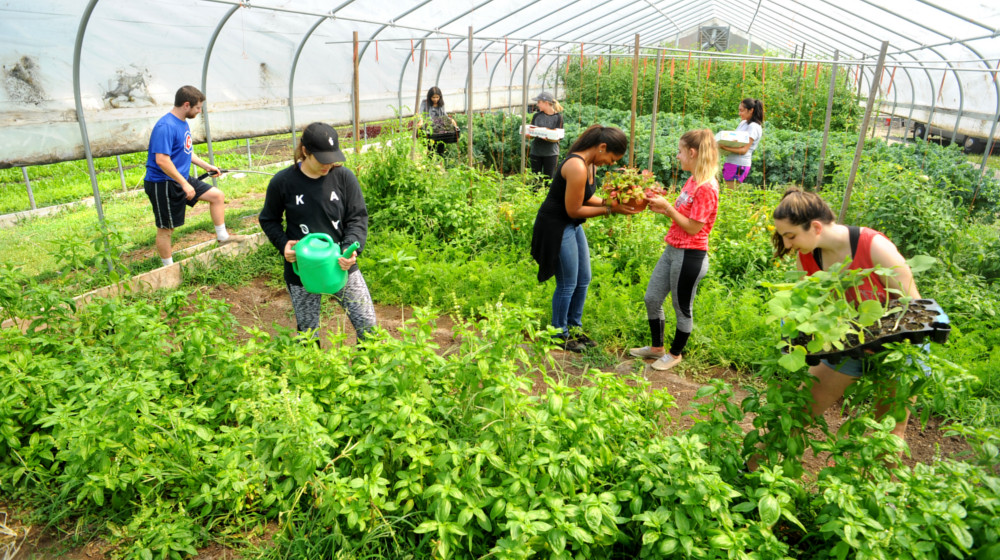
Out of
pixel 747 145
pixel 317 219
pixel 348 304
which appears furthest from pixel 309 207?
pixel 747 145

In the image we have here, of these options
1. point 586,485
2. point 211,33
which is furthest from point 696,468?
point 211,33

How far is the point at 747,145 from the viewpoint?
267 inches

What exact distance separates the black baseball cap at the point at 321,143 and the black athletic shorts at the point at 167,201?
2.46 metres

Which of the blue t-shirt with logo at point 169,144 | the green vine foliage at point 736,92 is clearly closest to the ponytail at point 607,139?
the blue t-shirt with logo at point 169,144

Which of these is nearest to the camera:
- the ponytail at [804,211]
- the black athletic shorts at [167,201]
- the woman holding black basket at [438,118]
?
the ponytail at [804,211]

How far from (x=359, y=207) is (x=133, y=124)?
373cm

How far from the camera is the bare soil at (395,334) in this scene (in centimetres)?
237

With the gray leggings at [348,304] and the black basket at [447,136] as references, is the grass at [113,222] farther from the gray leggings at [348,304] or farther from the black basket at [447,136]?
the black basket at [447,136]

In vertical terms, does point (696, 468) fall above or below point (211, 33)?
below

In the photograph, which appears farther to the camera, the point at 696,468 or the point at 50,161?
the point at 50,161

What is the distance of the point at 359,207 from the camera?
3.47m

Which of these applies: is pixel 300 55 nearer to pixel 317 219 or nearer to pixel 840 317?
pixel 317 219

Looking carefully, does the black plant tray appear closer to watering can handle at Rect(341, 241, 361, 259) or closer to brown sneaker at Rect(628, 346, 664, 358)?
brown sneaker at Rect(628, 346, 664, 358)

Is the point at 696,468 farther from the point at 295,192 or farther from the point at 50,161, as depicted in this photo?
the point at 50,161
